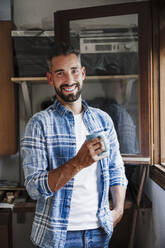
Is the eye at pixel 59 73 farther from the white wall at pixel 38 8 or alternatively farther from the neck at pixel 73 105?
the white wall at pixel 38 8

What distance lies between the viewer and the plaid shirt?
1.12 meters

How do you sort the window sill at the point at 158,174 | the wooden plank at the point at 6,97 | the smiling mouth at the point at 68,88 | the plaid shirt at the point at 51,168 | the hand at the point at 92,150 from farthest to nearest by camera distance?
the wooden plank at the point at 6,97 < the window sill at the point at 158,174 < the smiling mouth at the point at 68,88 < the plaid shirt at the point at 51,168 < the hand at the point at 92,150

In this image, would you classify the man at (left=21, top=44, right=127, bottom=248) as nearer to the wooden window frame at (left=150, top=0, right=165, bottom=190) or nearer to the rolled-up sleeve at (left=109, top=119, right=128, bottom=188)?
the rolled-up sleeve at (left=109, top=119, right=128, bottom=188)

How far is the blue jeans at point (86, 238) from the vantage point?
1165 mm

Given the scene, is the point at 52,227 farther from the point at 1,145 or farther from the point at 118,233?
the point at 1,145

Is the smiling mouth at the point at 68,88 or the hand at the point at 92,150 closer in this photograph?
the hand at the point at 92,150

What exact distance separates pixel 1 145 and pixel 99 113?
94 centimetres

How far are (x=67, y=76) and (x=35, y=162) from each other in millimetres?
450

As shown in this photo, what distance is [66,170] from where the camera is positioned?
41.4 inches

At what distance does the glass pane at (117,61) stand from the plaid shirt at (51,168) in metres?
0.43

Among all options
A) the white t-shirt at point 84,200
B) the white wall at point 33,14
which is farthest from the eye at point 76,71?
the white wall at point 33,14

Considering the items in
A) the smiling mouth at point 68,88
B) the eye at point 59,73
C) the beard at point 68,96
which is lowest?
the beard at point 68,96

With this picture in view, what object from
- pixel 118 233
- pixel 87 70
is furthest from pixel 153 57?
pixel 118 233

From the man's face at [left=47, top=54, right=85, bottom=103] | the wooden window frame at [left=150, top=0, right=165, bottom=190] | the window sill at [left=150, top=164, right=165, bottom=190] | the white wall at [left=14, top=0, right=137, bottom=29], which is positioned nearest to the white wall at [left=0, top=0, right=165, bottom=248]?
the white wall at [left=14, top=0, right=137, bottom=29]
